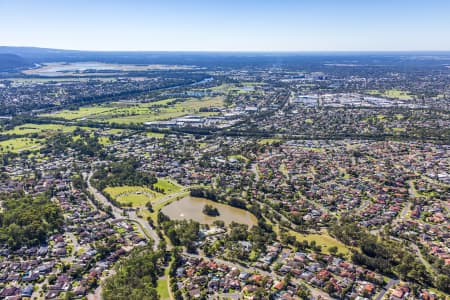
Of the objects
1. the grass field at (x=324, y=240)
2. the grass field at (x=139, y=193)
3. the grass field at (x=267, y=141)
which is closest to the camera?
the grass field at (x=324, y=240)

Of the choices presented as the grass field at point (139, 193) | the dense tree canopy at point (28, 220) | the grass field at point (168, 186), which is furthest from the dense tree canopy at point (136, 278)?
the grass field at point (168, 186)

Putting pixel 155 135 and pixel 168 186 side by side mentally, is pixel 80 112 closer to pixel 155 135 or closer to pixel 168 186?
pixel 155 135

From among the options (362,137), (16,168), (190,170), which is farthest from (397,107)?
(16,168)

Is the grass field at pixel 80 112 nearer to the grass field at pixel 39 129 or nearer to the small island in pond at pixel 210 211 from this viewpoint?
the grass field at pixel 39 129

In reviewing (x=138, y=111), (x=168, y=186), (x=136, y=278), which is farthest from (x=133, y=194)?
(x=138, y=111)

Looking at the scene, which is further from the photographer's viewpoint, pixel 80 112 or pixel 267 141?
pixel 80 112

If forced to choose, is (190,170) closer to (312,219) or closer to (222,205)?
(222,205)
